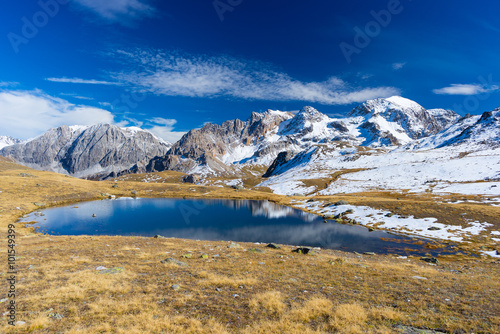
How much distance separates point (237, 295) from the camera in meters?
14.5

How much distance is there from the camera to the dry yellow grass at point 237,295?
10.6 meters

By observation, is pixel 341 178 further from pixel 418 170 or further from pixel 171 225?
pixel 171 225

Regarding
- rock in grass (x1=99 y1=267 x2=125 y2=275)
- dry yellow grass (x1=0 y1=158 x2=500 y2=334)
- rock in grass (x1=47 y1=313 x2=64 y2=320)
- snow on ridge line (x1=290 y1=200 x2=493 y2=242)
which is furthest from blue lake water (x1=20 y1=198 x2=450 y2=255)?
rock in grass (x1=47 y1=313 x2=64 y2=320)

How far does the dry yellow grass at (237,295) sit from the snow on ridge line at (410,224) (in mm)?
20067

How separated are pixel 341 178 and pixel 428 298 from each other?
148 m

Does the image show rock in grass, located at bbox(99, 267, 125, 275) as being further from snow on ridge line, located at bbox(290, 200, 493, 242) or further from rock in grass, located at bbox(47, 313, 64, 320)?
snow on ridge line, located at bbox(290, 200, 493, 242)

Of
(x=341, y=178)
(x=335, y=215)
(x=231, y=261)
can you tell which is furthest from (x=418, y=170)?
(x=231, y=261)

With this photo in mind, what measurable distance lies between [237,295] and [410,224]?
54538 mm

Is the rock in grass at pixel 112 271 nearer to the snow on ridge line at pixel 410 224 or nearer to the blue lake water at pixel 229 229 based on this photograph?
the blue lake water at pixel 229 229

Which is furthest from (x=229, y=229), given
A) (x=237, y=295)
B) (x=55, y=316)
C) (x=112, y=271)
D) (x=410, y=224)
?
→ (x=55, y=316)

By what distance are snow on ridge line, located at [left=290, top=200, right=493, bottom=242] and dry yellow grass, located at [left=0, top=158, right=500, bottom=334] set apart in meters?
20.1

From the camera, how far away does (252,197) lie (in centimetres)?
12775

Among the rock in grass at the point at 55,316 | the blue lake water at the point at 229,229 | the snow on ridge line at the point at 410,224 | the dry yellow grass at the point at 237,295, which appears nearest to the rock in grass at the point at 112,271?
the dry yellow grass at the point at 237,295

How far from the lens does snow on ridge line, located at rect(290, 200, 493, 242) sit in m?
43.8
